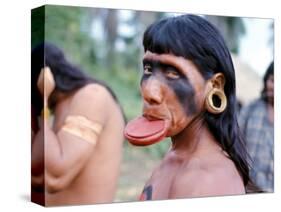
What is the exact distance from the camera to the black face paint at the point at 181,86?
7.62 metres

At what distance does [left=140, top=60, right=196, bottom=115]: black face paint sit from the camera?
762 cm

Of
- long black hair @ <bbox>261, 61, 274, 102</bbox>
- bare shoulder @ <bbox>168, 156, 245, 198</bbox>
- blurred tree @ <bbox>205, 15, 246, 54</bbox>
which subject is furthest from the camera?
long black hair @ <bbox>261, 61, 274, 102</bbox>

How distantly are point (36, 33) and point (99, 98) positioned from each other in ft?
2.82

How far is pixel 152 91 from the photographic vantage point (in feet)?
25.2

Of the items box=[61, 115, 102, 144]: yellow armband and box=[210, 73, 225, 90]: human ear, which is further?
box=[210, 73, 225, 90]: human ear

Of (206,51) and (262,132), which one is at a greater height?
(206,51)

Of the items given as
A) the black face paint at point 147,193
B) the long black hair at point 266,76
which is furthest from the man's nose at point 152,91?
the long black hair at point 266,76

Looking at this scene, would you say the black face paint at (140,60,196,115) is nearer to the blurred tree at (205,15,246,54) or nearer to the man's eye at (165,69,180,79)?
the man's eye at (165,69,180,79)

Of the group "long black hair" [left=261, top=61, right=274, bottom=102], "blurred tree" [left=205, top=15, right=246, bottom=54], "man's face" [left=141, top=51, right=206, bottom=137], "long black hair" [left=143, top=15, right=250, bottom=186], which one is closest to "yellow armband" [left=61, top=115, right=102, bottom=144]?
"man's face" [left=141, top=51, right=206, bottom=137]

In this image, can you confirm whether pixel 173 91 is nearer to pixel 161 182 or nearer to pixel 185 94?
pixel 185 94

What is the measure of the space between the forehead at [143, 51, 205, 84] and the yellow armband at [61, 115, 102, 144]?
0.87m

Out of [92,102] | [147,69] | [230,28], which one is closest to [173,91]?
[147,69]

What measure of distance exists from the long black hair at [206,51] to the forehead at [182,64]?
1.5 inches

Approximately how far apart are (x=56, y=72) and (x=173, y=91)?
1.11 meters
